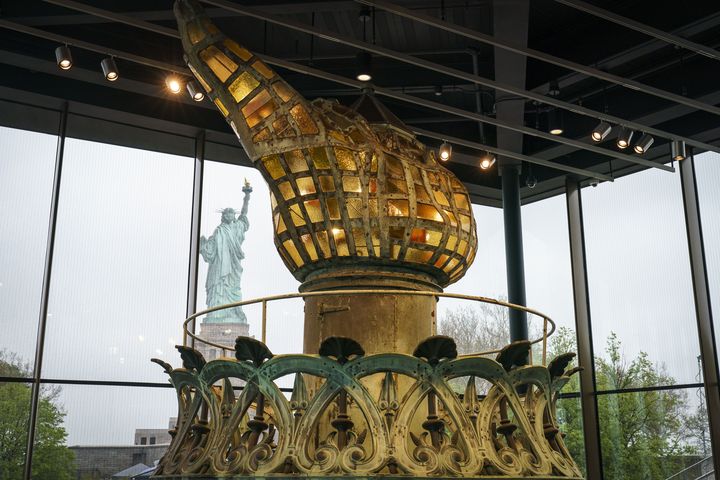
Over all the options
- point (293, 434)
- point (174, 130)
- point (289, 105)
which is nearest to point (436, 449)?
point (293, 434)

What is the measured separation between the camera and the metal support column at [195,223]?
12.8 meters

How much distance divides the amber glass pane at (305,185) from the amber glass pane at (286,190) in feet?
0.17

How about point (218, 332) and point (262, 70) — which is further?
point (218, 332)

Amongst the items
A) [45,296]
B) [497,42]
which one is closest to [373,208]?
[497,42]

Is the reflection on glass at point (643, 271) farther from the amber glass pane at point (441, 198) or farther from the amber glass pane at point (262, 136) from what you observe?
the amber glass pane at point (262, 136)

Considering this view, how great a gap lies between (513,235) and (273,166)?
389 inches

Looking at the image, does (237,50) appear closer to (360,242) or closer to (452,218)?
(360,242)

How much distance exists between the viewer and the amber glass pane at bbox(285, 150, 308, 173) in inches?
175

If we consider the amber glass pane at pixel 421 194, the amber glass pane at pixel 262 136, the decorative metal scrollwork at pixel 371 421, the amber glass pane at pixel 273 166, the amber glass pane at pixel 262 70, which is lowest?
the decorative metal scrollwork at pixel 371 421

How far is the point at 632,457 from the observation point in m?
13.3

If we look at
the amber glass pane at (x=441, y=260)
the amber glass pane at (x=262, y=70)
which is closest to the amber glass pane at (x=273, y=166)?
the amber glass pane at (x=262, y=70)

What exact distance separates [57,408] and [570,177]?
360 inches

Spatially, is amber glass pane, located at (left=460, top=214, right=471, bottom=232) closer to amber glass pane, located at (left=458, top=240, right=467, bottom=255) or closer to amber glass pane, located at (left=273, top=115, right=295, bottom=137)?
amber glass pane, located at (left=458, top=240, right=467, bottom=255)

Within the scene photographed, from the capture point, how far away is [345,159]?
14.5ft
